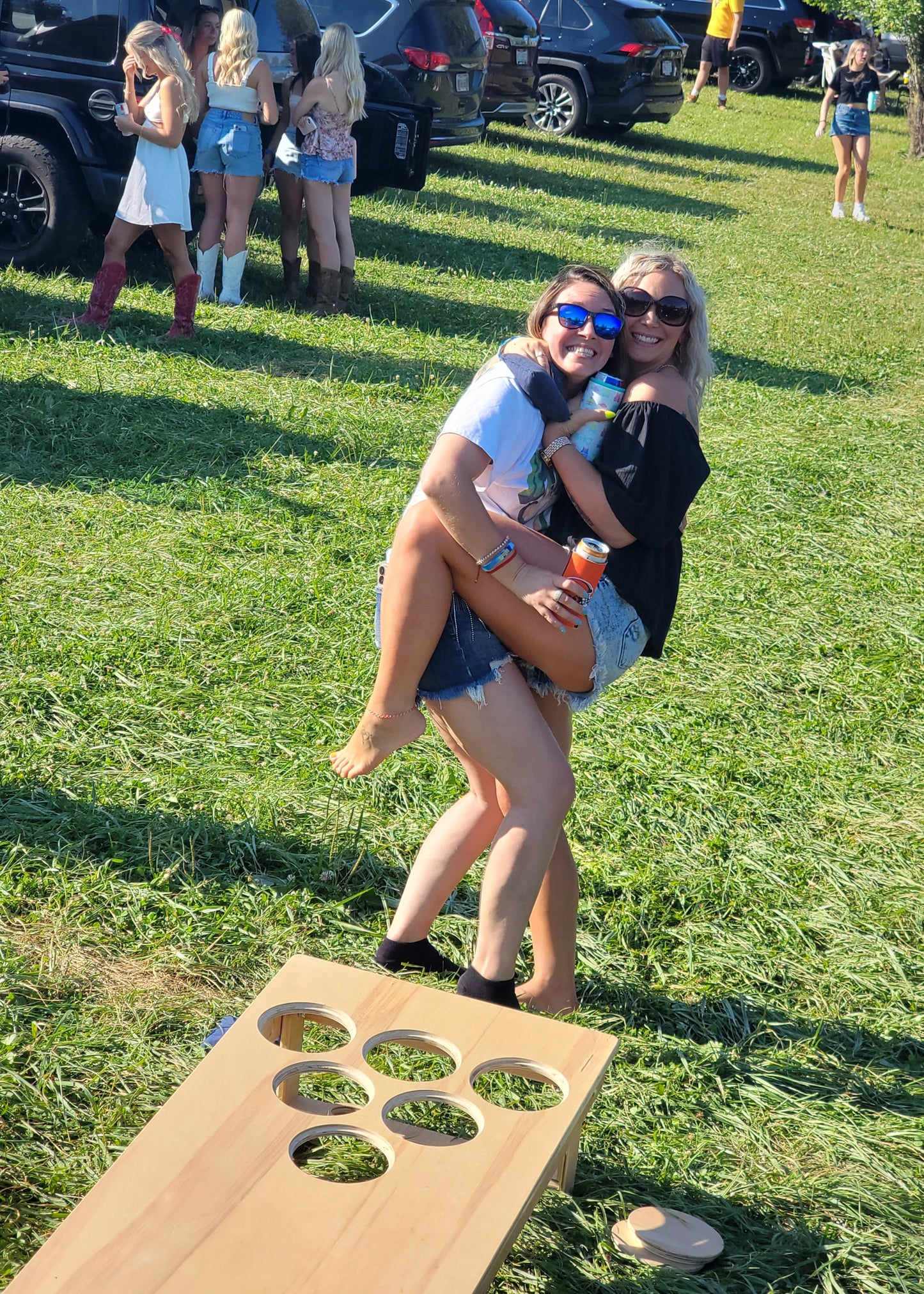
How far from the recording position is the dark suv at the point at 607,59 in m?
17.0

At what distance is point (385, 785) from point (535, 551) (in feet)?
4.76

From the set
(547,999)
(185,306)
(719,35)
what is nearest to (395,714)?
(547,999)

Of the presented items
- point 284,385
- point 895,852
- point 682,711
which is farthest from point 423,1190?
point 284,385

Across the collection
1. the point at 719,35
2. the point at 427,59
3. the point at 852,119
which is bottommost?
the point at 427,59

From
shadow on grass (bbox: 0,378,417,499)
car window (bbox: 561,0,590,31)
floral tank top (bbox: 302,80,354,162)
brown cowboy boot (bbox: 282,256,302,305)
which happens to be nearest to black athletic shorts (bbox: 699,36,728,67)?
car window (bbox: 561,0,590,31)

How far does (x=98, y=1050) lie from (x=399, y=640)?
1120 mm

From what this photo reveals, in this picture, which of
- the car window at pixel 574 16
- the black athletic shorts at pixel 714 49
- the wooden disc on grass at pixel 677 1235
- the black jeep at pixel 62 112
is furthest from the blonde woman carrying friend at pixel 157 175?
the black athletic shorts at pixel 714 49

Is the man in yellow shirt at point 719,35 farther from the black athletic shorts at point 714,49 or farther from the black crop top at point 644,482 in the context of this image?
the black crop top at point 644,482

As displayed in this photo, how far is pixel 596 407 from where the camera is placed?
2715 mm

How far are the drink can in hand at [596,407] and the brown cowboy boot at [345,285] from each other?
642 centimetres

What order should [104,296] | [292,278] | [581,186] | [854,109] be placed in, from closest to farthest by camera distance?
1. [104,296]
2. [292,278]
3. [854,109]
4. [581,186]

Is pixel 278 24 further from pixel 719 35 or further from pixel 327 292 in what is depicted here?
pixel 719 35

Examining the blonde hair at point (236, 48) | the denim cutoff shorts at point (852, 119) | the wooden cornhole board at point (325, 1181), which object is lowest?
the wooden cornhole board at point (325, 1181)

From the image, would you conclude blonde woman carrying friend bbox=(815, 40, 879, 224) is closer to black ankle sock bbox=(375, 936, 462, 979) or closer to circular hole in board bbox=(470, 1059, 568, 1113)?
black ankle sock bbox=(375, 936, 462, 979)
